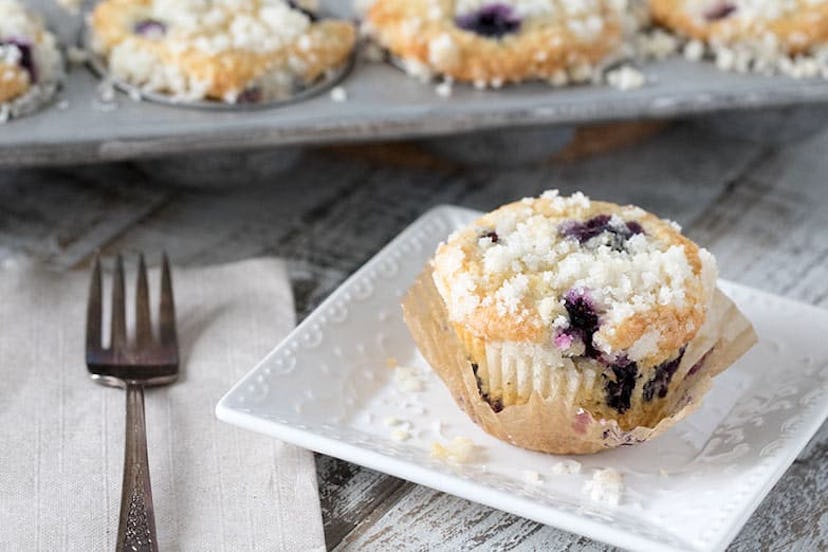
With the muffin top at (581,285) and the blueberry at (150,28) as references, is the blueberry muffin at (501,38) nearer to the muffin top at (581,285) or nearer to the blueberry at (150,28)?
the blueberry at (150,28)

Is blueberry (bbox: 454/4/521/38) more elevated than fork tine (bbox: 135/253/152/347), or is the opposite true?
blueberry (bbox: 454/4/521/38)

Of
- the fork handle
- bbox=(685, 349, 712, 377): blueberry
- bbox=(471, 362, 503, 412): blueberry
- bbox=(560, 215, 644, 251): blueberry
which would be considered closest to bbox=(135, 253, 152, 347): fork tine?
the fork handle

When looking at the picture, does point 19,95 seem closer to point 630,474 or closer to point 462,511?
point 462,511

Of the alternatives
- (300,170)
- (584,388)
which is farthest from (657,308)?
(300,170)

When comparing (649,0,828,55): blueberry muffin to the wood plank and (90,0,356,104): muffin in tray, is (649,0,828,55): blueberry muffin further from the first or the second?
the wood plank

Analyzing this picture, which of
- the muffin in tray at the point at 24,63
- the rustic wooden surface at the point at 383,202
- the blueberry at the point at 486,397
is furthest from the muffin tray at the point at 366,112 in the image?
the blueberry at the point at 486,397

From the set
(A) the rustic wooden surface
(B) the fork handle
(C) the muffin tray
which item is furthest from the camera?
(A) the rustic wooden surface

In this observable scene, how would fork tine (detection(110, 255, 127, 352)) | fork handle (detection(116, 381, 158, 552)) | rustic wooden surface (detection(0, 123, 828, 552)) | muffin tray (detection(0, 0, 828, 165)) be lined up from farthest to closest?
rustic wooden surface (detection(0, 123, 828, 552)) → muffin tray (detection(0, 0, 828, 165)) → fork tine (detection(110, 255, 127, 352)) → fork handle (detection(116, 381, 158, 552))
